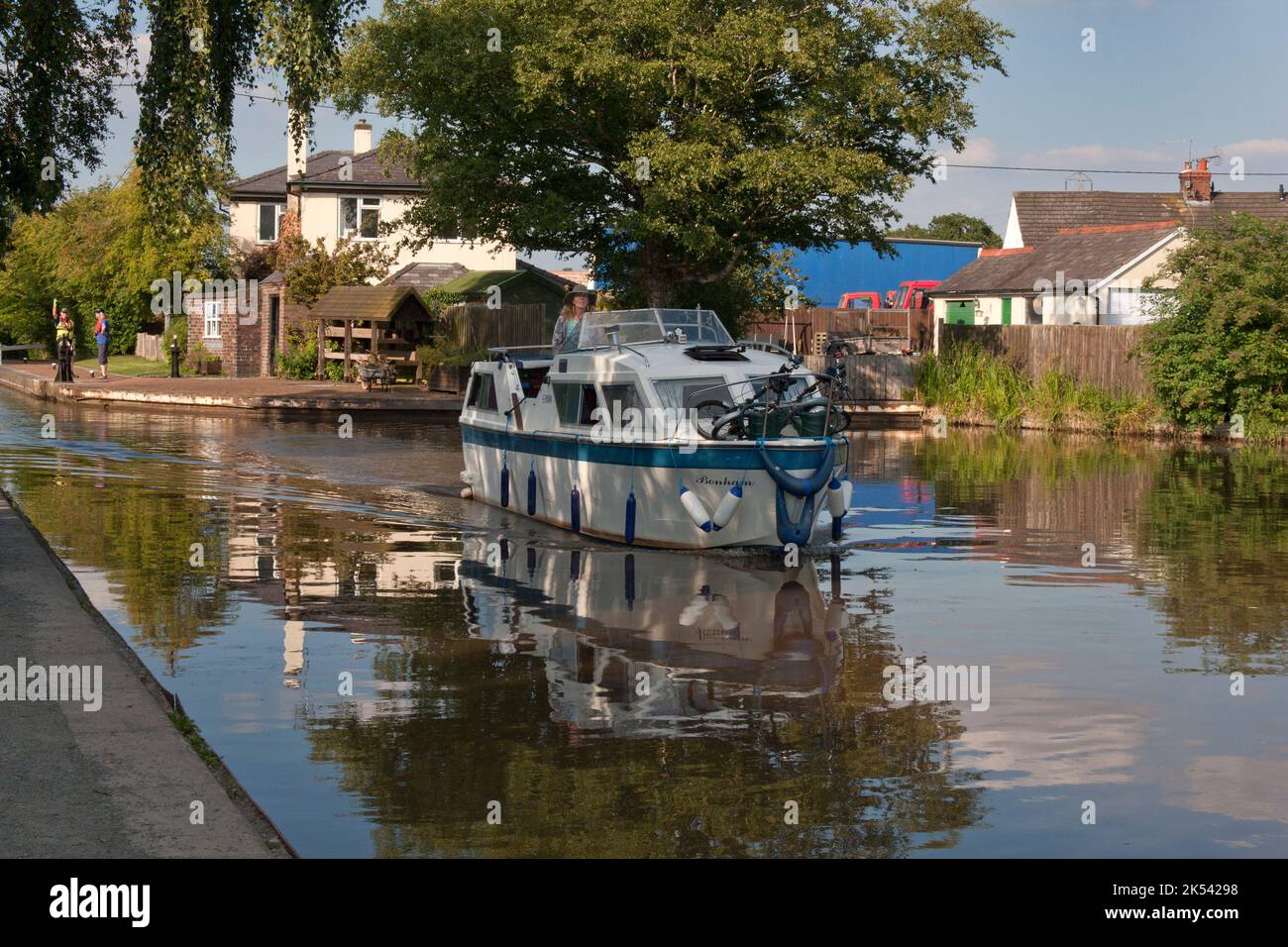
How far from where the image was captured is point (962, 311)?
194ft

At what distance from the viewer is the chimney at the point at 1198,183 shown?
5922 centimetres

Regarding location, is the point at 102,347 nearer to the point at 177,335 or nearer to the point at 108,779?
the point at 177,335

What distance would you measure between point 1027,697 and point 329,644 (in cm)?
529

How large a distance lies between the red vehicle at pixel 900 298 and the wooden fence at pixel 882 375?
20360mm

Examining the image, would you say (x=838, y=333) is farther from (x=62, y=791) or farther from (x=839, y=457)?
(x=62, y=791)

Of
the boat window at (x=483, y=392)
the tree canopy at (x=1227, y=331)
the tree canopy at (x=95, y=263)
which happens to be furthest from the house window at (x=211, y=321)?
the boat window at (x=483, y=392)

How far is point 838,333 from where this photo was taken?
49.4m

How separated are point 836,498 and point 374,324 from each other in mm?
29503

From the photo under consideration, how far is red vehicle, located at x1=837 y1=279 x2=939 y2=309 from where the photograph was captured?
64.9 m

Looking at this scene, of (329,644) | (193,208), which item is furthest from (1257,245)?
(329,644)

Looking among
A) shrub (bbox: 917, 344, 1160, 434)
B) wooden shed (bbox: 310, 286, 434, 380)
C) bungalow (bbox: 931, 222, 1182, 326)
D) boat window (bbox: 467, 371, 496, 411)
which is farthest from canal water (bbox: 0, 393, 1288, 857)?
bungalow (bbox: 931, 222, 1182, 326)

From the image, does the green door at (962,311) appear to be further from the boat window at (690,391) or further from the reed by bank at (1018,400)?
the boat window at (690,391)

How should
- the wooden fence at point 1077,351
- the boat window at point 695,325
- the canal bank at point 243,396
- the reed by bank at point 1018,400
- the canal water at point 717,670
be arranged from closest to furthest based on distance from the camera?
the canal water at point 717,670
the boat window at point 695,325
the reed by bank at point 1018,400
the wooden fence at point 1077,351
the canal bank at point 243,396

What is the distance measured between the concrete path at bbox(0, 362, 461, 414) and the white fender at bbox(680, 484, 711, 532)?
867 inches
